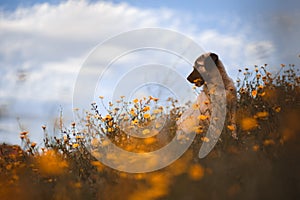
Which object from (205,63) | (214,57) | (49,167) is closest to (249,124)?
(49,167)

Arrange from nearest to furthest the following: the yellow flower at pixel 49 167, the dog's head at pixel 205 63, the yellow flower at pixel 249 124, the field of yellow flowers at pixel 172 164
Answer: the field of yellow flowers at pixel 172 164, the yellow flower at pixel 49 167, the yellow flower at pixel 249 124, the dog's head at pixel 205 63

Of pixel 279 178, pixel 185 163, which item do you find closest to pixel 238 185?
pixel 279 178

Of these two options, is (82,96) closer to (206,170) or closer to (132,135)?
(132,135)

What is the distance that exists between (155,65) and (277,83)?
207cm

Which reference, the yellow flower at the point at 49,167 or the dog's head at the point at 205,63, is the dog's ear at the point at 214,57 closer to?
the dog's head at the point at 205,63

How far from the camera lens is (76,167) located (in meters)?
4.66

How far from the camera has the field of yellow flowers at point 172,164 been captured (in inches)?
113

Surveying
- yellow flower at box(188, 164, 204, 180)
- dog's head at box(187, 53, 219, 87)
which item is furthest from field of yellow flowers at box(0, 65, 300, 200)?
dog's head at box(187, 53, 219, 87)

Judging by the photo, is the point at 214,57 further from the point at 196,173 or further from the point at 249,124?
the point at 196,173

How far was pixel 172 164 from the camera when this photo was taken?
3.44 meters

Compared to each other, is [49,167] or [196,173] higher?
[49,167]

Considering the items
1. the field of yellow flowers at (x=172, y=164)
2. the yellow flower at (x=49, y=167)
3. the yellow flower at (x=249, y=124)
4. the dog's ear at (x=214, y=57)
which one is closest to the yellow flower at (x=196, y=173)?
the field of yellow flowers at (x=172, y=164)

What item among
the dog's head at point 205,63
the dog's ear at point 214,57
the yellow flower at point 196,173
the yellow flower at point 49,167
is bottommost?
the yellow flower at point 196,173

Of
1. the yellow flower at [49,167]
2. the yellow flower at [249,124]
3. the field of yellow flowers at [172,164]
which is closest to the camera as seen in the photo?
the field of yellow flowers at [172,164]
